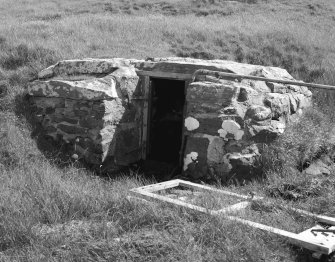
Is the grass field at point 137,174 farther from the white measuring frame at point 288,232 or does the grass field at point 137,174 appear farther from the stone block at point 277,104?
the stone block at point 277,104

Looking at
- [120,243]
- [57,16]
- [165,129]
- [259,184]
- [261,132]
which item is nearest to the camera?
[120,243]

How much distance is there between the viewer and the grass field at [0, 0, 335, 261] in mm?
3791

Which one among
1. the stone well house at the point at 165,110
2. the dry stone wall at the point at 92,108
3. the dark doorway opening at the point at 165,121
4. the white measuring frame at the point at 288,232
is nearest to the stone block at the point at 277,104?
the stone well house at the point at 165,110

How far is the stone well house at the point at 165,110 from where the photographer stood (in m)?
6.27

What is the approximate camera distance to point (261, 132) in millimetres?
6219

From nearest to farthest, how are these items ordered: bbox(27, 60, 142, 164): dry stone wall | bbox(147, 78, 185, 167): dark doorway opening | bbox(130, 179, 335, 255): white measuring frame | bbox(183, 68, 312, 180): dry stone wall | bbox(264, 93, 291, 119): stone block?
bbox(130, 179, 335, 255): white measuring frame → bbox(183, 68, 312, 180): dry stone wall → bbox(264, 93, 291, 119): stone block → bbox(27, 60, 142, 164): dry stone wall → bbox(147, 78, 185, 167): dark doorway opening

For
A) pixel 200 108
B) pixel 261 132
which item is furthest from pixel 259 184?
pixel 200 108

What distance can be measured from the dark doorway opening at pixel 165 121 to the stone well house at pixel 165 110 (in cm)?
2

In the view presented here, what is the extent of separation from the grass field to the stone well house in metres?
0.35

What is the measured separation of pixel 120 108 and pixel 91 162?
3.24 ft

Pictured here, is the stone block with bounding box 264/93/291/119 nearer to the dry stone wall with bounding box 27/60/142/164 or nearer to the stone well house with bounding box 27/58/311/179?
the stone well house with bounding box 27/58/311/179

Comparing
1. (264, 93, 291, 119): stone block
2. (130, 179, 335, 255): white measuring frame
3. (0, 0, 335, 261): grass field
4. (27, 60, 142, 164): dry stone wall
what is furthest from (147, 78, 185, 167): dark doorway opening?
(130, 179, 335, 255): white measuring frame

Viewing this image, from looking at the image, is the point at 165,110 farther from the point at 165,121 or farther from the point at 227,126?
the point at 227,126

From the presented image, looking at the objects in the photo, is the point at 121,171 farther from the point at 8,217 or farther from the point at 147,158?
the point at 8,217
